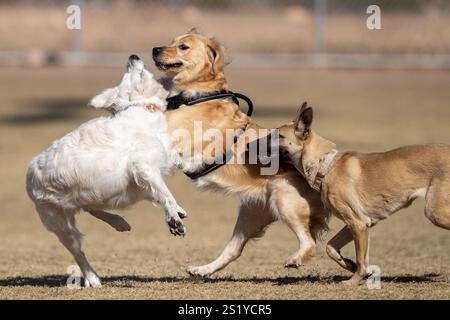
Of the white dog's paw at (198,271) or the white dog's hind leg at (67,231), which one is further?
the white dog's paw at (198,271)

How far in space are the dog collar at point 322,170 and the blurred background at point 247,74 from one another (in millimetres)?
3778

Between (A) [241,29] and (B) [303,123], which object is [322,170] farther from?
(A) [241,29]

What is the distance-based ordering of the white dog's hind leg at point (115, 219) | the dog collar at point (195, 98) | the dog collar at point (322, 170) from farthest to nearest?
the dog collar at point (195, 98), the white dog's hind leg at point (115, 219), the dog collar at point (322, 170)

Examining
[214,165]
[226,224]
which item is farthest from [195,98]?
[226,224]

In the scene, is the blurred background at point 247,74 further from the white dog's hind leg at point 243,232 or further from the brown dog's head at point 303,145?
the brown dog's head at point 303,145

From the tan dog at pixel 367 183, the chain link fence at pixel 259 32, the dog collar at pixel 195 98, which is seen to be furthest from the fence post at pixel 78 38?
the tan dog at pixel 367 183

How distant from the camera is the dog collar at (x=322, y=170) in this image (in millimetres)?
7238

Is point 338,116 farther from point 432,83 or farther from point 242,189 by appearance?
point 242,189

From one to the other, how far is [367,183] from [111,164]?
2.03 m

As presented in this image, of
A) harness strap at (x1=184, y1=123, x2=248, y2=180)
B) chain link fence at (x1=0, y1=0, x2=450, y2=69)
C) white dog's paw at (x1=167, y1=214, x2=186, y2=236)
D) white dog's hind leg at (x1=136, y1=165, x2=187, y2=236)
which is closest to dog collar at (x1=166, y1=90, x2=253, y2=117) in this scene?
harness strap at (x1=184, y1=123, x2=248, y2=180)

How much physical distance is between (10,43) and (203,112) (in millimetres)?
15805

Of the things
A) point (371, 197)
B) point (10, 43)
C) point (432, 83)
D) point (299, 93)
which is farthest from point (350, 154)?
point (10, 43)

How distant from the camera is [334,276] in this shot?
7898 millimetres

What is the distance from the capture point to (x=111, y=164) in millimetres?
6793
